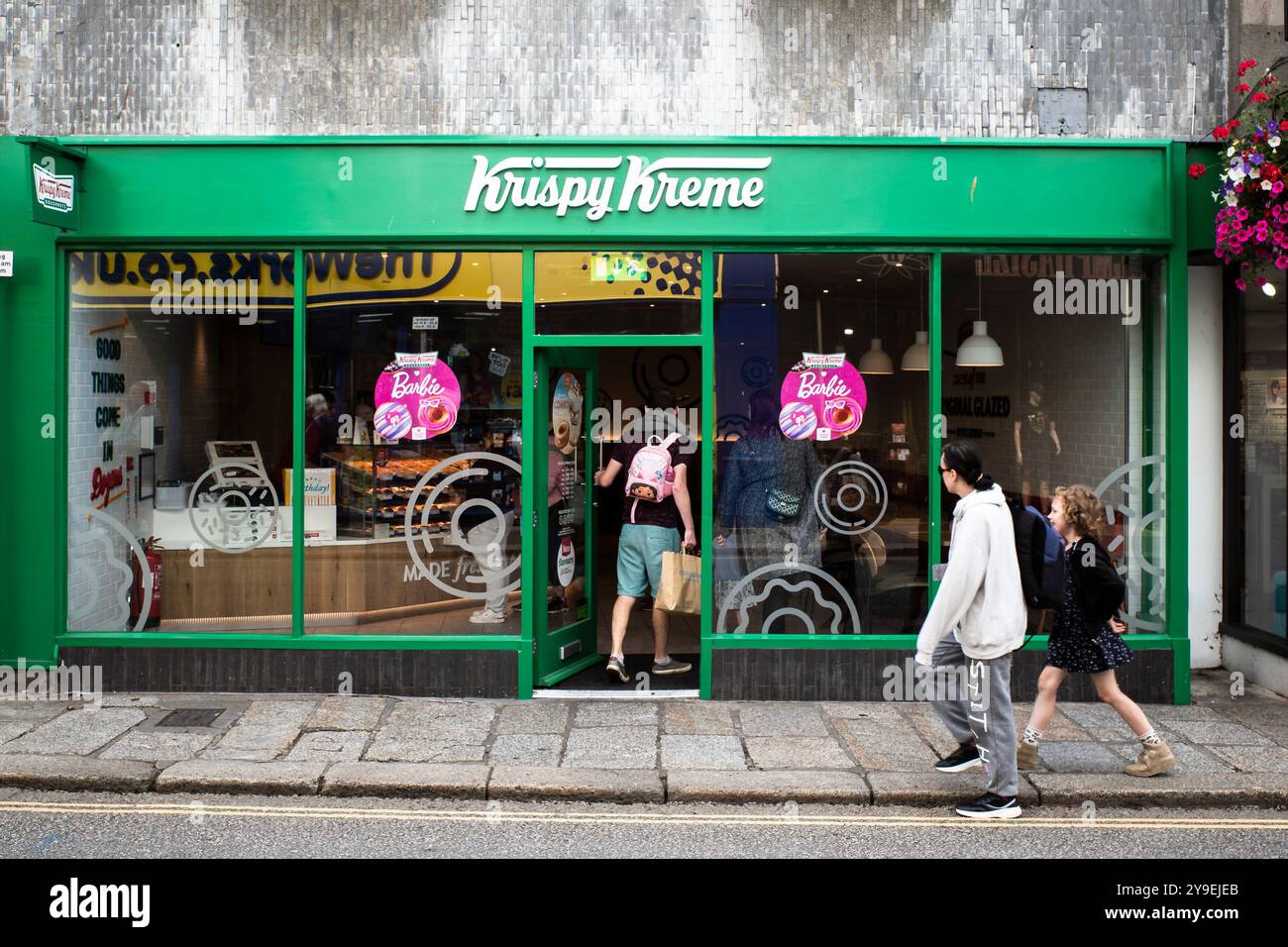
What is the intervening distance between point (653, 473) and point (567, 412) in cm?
83

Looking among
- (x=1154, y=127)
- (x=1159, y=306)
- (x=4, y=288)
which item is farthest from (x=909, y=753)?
(x=4, y=288)

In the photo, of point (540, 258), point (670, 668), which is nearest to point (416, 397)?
point (540, 258)

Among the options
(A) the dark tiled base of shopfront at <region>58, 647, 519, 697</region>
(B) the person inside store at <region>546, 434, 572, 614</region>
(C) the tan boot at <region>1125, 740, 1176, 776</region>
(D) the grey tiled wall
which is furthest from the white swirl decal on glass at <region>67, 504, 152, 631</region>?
(C) the tan boot at <region>1125, 740, 1176, 776</region>

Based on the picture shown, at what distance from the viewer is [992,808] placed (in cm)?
613

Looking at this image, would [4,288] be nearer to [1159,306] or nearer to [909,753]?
[909,753]

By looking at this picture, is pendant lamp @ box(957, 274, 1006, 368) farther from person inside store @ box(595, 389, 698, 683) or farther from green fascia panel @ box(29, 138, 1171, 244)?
person inside store @ box(595, 389, 698, 683)

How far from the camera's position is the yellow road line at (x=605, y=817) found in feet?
20.0

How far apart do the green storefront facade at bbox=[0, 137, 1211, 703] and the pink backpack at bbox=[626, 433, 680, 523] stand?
44 centimetres

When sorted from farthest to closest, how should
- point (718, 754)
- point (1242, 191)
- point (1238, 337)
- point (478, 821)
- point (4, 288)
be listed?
1. point (1238, 337)
2. point (4, 288)
3. point (1242, 191)
4. point (718, 754)
5. point (478, 821)

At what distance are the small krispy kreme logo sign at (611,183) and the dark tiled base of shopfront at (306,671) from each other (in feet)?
10.6

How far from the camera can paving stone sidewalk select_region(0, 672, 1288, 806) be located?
254 inches

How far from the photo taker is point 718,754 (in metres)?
7.12

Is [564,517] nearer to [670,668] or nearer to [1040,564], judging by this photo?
[670,668]

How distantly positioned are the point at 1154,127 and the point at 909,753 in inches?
193
